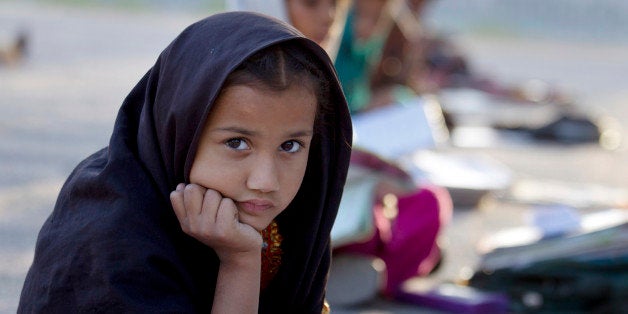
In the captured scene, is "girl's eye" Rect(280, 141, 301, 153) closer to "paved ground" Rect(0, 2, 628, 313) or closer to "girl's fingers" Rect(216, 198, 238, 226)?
"girl's fingers" Rect(216, 198, 238, 226)

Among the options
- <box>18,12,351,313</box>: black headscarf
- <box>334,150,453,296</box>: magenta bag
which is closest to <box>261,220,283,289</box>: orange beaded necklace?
<box>18,12,351,313</box>: black headscarf

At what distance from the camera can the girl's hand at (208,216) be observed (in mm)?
2352

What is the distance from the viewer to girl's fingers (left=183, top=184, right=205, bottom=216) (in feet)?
7.70

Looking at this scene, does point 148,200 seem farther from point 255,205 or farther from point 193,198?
point 255,205

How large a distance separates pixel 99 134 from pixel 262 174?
609 cm

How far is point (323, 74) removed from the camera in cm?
243

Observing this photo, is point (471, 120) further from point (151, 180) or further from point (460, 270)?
point (151, 180)

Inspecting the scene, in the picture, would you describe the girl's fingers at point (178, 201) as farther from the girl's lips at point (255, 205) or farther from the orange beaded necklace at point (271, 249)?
the orange beaded necklace at point (271, 249)

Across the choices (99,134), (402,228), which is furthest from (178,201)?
(99,134)

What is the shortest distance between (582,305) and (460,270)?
0.81 meters

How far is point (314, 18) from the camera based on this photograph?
428 cm

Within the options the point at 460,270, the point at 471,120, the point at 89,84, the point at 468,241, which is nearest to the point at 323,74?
the point at 460,270

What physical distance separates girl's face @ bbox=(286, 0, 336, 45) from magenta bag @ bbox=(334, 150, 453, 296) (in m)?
0.53

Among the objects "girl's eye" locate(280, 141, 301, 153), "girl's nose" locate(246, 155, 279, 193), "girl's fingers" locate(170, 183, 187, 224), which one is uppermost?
"girl's eye" locate(280, 141, 301, 153)
